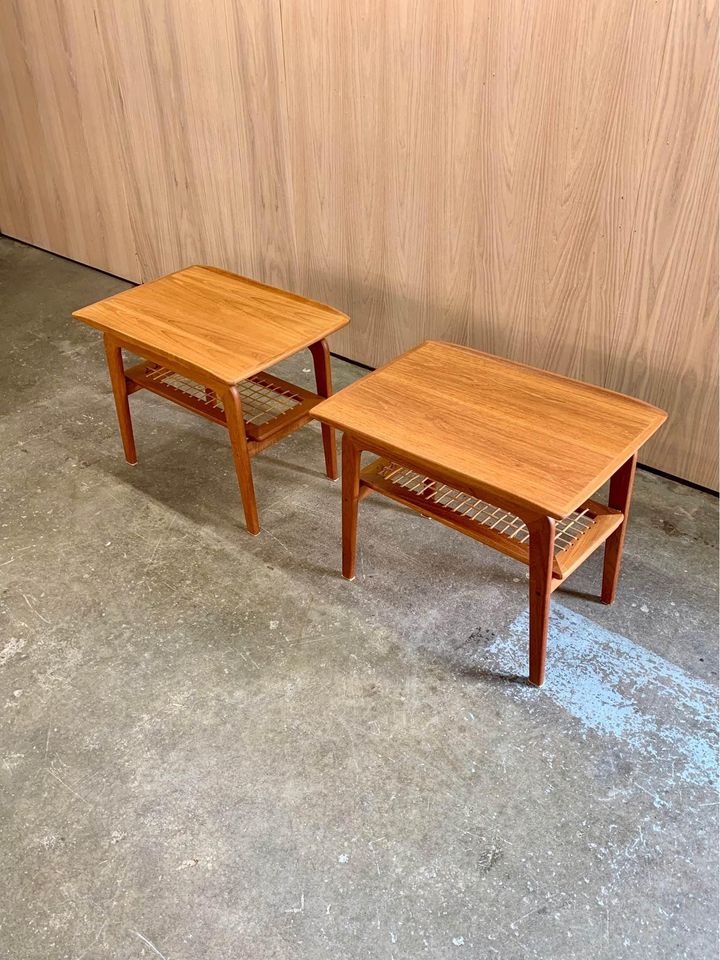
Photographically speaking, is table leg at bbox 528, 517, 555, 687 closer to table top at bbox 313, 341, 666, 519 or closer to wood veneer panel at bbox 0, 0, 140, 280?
table top at bbox 313, 341, 666, 519

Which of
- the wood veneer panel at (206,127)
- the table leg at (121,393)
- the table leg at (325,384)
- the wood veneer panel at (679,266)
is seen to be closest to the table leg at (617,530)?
the wood veneer panel at (679,266)

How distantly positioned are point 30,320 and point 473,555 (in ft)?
7.08

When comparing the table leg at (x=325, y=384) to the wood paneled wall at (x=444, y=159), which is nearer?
Result: the wood paneled wall at (x=444, y=159)

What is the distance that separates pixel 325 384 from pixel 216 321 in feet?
1.08

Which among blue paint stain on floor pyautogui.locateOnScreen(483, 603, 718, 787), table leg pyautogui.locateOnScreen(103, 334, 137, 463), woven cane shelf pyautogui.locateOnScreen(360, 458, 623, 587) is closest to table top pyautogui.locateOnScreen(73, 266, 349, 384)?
table leg pyautogui.locateOnScreen(103, 334, 137, 463)

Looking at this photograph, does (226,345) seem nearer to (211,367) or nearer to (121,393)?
(211,367)

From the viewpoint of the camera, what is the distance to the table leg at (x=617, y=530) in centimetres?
174

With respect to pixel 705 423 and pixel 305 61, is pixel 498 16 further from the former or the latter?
pixel 705 423

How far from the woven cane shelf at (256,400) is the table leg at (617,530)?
80 centimetres

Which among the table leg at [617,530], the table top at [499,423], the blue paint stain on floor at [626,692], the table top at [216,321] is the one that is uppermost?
the table top at [216,321]

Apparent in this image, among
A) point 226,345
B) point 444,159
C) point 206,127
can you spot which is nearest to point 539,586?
point 226,345

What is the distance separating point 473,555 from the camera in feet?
6.86

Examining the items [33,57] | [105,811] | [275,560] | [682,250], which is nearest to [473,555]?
[275,560]

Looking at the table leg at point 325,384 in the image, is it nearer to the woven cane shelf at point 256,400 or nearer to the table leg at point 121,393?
the woven cane shelf at point 256,400
